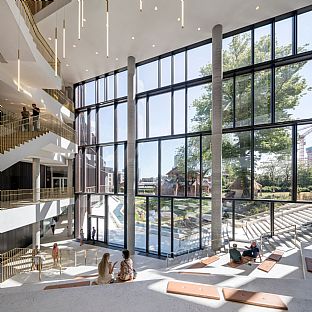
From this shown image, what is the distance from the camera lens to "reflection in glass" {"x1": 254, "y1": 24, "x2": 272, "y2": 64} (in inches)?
446

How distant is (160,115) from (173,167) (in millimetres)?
2853

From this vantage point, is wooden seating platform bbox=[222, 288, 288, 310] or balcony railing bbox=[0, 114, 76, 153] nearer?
wooden seating platform bbox=[222, 288, 288, 310]

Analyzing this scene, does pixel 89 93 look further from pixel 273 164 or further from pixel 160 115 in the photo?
pixel 273 164

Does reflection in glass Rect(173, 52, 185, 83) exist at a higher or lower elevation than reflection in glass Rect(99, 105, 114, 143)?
higher

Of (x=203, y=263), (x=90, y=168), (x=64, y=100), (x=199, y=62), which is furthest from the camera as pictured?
(x=90, y=168)

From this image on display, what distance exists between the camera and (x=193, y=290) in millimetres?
3451

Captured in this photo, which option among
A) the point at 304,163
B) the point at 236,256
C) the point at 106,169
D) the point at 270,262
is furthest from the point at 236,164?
the point at 106,169

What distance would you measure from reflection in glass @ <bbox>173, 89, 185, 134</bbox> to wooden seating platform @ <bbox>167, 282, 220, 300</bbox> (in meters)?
10.2

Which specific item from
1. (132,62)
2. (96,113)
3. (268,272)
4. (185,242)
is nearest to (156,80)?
(132,62)

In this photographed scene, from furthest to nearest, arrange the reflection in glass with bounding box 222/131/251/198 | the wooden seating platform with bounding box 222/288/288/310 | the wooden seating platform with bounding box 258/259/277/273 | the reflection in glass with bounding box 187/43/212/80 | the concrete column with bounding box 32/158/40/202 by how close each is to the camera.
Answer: the reflection in glass with bounding box 187/43/212/80 → the concrete column with bounding box 32/158/40/202 → the reflection in glass with bounding box 222/131/251/198 → the wooden seating platform with bounding box 258/259/277/273 → the wooden seating platform with bounding box 222/288/288/310

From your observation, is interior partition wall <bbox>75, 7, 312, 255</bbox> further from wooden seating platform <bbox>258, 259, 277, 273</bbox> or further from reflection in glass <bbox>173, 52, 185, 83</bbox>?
wooden seating platform <bbox>258, 259, 277, 273</bbox>

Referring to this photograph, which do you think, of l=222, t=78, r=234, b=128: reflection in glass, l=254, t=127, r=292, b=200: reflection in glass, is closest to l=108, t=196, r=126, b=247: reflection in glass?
Result: l=222, t=78, r=234, b=128: reflection in glass

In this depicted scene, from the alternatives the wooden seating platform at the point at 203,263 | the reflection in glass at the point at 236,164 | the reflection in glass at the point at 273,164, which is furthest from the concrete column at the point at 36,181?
the reflection in glass at the point at 273,164

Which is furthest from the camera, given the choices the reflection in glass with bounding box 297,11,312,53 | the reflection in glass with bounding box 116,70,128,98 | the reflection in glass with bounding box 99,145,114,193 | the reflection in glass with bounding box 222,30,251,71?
the reflection in glass with bounding box 99,145,114,193
